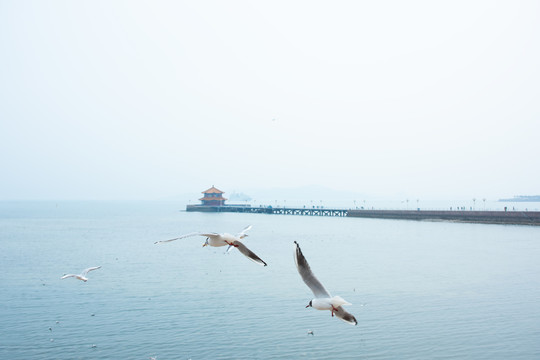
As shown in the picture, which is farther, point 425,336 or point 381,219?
point 381,219

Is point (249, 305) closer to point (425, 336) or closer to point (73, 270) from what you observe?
point (425, 336)

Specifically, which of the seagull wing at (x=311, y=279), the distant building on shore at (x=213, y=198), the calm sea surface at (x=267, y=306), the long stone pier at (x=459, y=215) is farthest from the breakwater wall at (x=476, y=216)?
the seagull wing at (x=311, y=279)

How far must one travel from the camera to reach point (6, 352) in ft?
61.6

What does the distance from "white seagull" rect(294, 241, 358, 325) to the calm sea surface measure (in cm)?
1358

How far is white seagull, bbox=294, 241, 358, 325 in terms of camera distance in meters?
5.31

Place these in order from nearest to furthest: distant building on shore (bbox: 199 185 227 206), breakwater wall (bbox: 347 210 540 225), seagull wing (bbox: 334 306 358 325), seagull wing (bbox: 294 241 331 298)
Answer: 1. seagull wing (bbox: 334 306 358 325)
2. seagull wing (bbox: 294 241 331 298)
3. breakwater wall (bbox: 347 210 540 225)
4. distant building on shore (bbox: 199 185 227 206)

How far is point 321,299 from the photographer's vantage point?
560cm

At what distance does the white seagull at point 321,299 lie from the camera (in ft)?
17.4

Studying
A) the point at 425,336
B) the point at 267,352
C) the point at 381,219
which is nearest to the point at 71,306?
the point at 267,352

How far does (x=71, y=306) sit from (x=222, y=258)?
20.1 m

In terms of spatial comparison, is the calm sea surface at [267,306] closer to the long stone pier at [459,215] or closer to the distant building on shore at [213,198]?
the long stone pier at [459,215]

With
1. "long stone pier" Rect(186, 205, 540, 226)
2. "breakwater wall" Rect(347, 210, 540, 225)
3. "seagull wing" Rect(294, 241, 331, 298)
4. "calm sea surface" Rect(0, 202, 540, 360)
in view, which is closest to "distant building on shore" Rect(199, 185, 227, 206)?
"long stone pier" Rect(186, 205, 540, 226)

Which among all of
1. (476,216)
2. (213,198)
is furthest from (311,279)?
(213,198)

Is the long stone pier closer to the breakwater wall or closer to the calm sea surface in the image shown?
the breakwater wall
